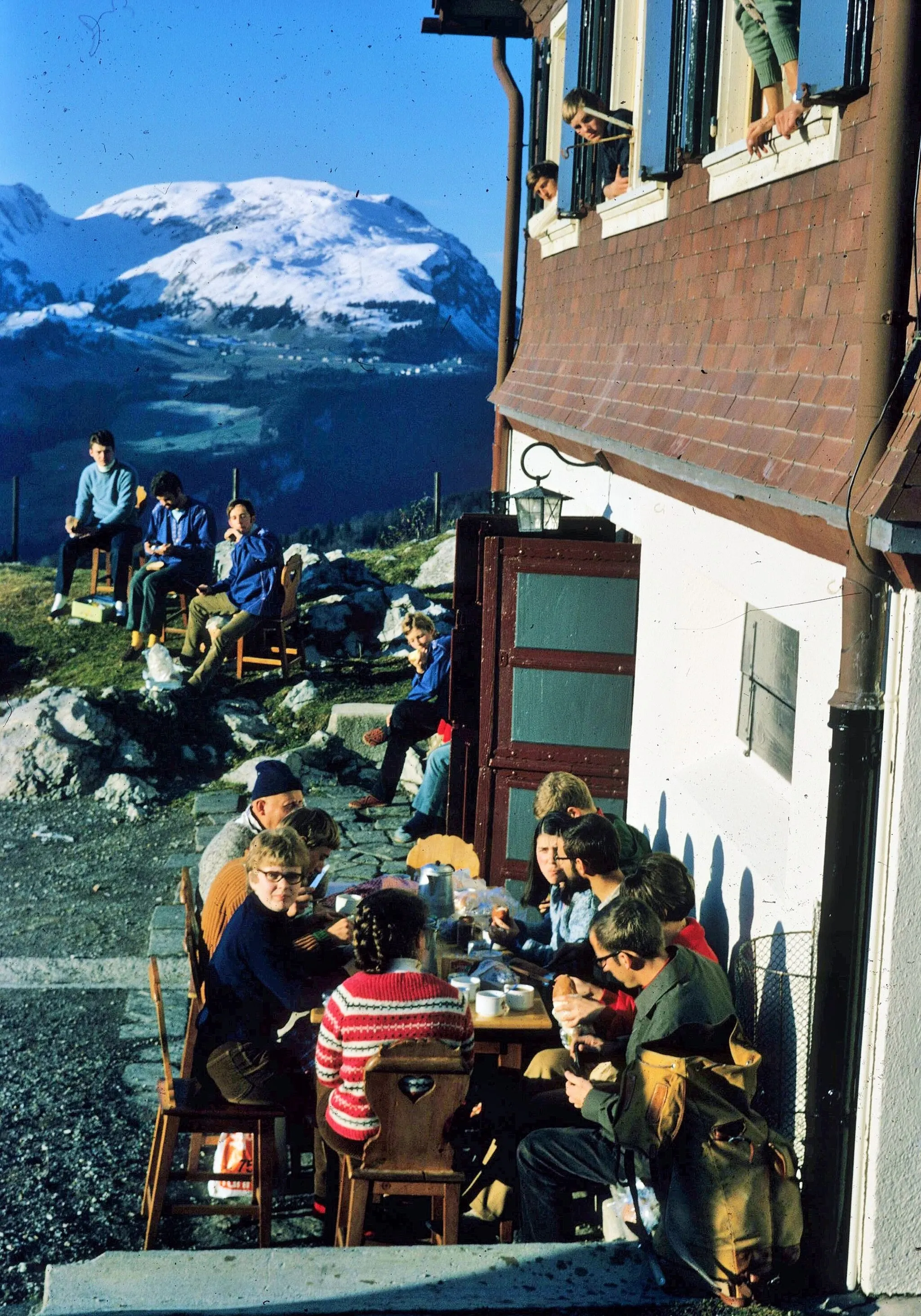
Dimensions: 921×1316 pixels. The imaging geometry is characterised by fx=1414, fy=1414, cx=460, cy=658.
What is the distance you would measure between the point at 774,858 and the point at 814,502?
1.68 meters

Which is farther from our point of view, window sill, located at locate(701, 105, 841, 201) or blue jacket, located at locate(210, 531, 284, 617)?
blue jacket, located at locate(210, 531, 284, 617)

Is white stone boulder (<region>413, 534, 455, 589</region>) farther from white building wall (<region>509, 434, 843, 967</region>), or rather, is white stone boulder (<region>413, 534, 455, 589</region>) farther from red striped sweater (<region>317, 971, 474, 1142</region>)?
red striped sweater (<region>317, 971, 474, 1142</region>)

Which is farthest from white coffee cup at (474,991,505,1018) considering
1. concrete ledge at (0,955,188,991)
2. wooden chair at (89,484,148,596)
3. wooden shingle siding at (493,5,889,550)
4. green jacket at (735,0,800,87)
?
wooden chair at (89,484,148,596)

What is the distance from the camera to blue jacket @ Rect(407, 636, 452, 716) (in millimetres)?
9633

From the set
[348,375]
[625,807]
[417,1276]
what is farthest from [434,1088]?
[348,375]

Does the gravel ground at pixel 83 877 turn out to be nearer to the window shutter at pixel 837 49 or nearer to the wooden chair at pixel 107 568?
the wooden chair at pixel 107 568

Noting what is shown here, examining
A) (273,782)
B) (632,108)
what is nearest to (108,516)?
(632,108)

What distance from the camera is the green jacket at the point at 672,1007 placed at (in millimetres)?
4348

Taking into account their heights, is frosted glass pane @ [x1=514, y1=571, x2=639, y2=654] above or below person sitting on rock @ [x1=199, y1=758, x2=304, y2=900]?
above

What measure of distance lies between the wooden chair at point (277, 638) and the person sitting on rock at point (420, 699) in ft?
10.2

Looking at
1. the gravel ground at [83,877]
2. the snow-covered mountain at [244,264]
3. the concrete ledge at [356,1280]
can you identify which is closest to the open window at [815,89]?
the concrete ledge at [356,1280]

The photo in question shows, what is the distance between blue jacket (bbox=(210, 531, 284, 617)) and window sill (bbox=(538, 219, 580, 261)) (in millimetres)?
3803

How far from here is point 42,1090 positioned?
603 centimetres

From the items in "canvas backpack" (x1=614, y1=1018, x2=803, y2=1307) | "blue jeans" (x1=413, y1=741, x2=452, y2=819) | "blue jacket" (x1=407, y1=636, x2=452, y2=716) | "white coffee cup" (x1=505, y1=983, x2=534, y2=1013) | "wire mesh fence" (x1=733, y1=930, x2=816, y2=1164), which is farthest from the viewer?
"blue jacket" (x1=407, y1=636, x2=452, y2=716)
